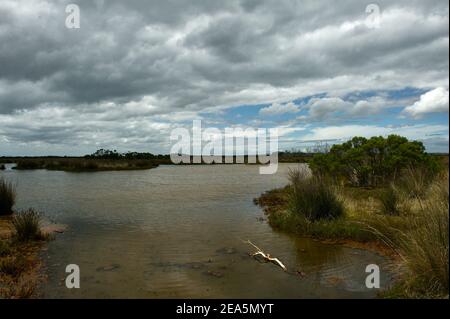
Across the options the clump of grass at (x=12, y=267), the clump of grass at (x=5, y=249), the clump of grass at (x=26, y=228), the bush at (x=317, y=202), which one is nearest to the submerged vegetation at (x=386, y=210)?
the bush at (x=317, y=202)

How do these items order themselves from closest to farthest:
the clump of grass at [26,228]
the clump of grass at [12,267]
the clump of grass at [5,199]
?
the clump of grass at [12,267] < the clump of grass at [26,228] < the clump of grass at [5,199]

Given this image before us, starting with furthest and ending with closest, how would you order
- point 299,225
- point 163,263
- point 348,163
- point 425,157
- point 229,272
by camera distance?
point 348,163 → point 425,157 → point 299,225 → point 163,263 → point 229,272

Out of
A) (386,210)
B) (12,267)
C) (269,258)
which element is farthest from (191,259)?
(386,210)

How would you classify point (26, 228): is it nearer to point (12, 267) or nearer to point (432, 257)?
point (12, 267)

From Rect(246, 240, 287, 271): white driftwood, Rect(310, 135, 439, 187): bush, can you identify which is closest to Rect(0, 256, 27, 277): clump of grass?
Rect(246, 240, 287, 271): white driftwood

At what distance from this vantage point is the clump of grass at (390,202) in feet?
35.7

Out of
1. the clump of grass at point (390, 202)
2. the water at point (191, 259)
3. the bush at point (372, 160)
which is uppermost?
the bush at point (372, 160)

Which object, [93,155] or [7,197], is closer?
[7,197]

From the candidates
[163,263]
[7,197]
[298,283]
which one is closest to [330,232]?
[298,283]

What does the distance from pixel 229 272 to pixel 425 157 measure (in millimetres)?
13452

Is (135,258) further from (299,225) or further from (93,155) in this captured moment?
(93,155)

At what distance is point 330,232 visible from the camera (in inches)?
379

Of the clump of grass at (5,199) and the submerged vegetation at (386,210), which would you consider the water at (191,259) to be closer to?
the submerged vegetation at (386,210)

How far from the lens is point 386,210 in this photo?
36.3 ft
